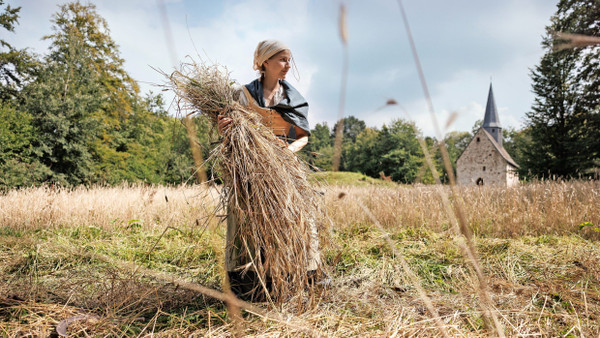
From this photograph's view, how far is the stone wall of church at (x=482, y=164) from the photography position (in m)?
27.6

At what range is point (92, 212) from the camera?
5.44 meters

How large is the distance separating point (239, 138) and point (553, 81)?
2608 centimetres

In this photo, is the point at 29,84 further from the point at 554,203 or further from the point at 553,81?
the point at 553,81

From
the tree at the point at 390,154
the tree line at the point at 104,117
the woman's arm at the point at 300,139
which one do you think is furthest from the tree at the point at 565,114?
the woman's arm at the point at 300,139

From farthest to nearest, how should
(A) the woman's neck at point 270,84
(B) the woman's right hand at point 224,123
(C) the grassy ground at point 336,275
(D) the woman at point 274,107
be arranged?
(A) the woman's neck at point 270,84
(D) the woman at point 274,107
(B) the woman's right hand at point 224,123
(C) the grassy ground at point 336,275

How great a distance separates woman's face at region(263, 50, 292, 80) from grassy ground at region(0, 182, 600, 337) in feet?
3.46

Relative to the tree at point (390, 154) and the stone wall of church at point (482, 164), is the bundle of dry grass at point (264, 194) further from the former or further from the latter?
the tree at point (390, 154)

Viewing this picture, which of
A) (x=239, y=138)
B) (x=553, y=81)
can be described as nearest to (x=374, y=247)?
(x=239, y=138)

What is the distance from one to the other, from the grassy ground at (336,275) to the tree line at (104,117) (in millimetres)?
4029

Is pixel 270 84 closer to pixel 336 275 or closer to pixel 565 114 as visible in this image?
pixel 336 275

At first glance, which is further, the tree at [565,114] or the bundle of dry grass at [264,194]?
the tree at [565,114]

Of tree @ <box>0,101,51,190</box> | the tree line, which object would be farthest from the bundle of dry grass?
tree @ <box>0,101,51,190</box>

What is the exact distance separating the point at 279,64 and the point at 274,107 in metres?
0.33

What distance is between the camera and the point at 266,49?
238cm
